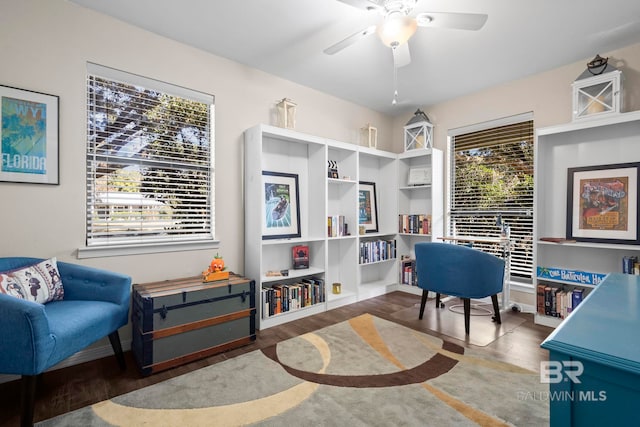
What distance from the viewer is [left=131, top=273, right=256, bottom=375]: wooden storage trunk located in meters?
2.20

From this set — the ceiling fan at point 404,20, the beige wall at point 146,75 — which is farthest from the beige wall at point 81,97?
the ceiling fan at point 404,20

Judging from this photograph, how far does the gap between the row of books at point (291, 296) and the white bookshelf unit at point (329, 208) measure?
36mm

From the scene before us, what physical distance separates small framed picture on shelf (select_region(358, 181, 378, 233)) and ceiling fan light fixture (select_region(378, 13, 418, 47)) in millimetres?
2340

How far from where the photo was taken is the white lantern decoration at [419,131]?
4203 millimetres

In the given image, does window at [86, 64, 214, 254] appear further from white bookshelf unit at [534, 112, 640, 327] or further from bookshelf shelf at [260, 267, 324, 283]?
white bookshelf unit at [534, 112, 640, 327]

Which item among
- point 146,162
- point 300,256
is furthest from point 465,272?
point 146,162

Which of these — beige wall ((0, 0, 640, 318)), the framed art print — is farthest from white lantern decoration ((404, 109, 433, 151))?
the framed art print

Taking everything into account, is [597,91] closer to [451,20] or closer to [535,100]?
[535,100]

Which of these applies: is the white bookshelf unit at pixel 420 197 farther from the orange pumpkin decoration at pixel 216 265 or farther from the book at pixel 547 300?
the orange pumpkin decoration at pixel 216 265

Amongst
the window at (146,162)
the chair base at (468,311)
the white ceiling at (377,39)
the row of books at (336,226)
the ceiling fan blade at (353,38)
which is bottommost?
the chair base at (468,311)

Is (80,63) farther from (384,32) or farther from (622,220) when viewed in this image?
(622,220)

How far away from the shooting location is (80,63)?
2361mm

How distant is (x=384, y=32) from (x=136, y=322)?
2.66 metres

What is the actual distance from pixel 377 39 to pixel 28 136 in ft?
8.94
